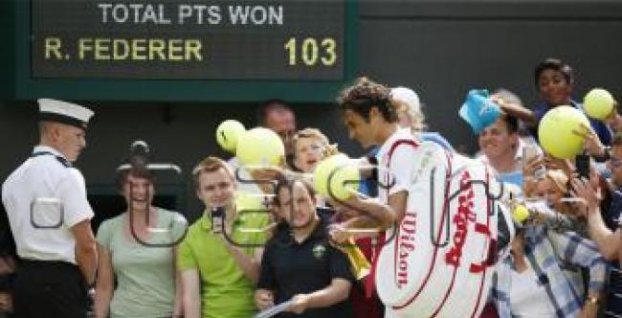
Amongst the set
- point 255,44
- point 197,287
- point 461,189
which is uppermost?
point 255,44

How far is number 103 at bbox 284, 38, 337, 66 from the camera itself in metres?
10.1

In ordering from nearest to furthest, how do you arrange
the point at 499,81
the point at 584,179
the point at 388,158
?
→ 1. the point at 388,158
2. the point at 584,179
3. the point at 499,81

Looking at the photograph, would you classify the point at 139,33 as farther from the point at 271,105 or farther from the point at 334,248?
the point at 334,248

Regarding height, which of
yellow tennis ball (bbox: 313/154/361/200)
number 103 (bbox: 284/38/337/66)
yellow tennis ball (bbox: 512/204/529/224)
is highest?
number 103 (bbox: 284/38/337/66)

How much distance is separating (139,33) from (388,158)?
3092 mm

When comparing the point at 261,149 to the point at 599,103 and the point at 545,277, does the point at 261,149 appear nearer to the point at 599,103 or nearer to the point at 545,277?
the point at 545,277

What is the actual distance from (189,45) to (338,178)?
3.19 m

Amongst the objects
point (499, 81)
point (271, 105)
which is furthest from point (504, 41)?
point (271, 105)

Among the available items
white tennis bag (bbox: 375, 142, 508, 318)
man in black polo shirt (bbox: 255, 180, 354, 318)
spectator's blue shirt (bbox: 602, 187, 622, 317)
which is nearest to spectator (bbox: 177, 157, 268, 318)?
man in black polo shirt (bbox: 255, 180, 354, 318)

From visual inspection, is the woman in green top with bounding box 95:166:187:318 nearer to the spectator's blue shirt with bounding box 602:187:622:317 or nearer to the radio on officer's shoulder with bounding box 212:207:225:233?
the radio on officer's shoulder with bounding box 212:207:225:233

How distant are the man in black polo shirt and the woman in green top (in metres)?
0.60

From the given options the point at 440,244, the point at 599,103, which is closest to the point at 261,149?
the point at 440,244

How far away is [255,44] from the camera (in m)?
10.1

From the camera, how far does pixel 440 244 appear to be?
727 cm
